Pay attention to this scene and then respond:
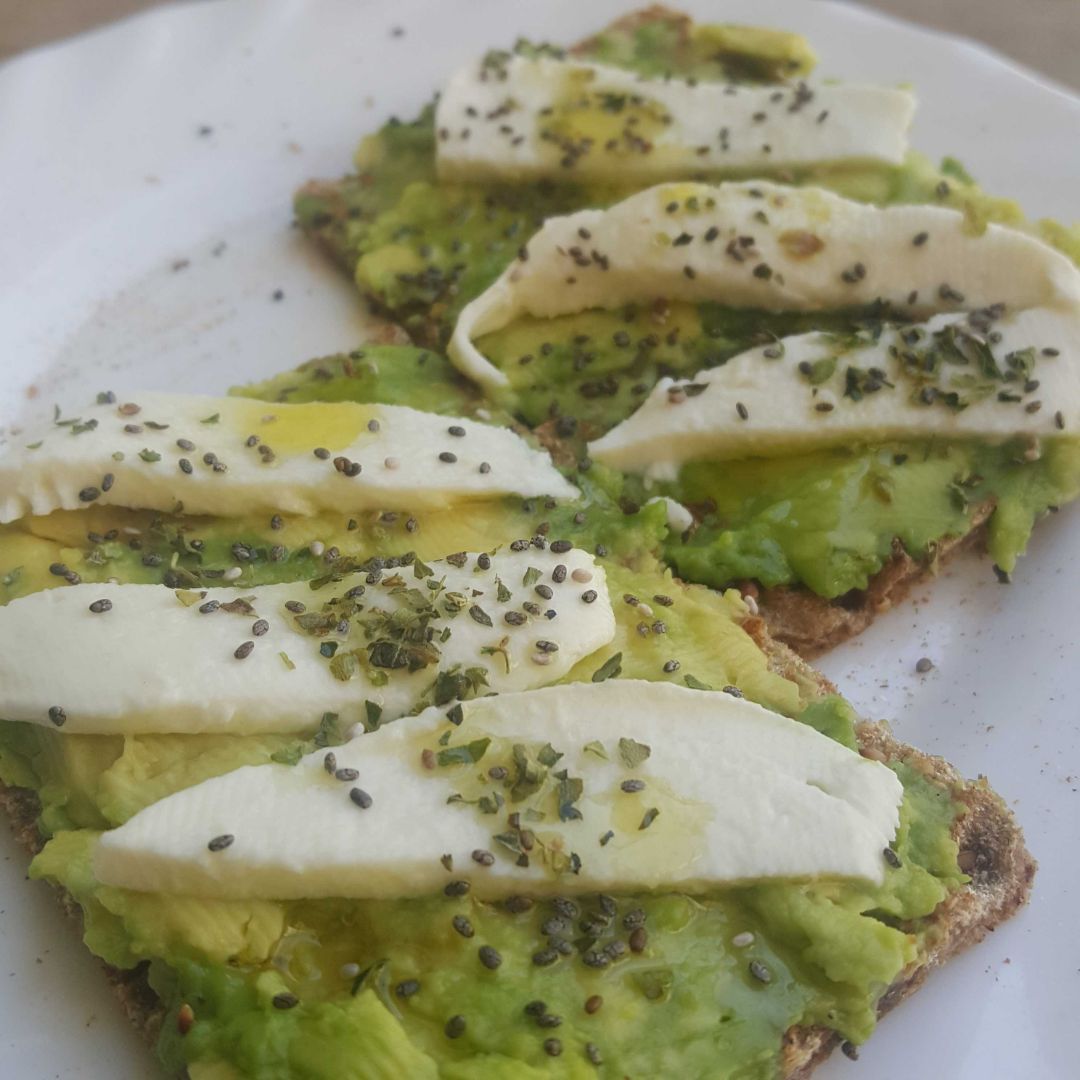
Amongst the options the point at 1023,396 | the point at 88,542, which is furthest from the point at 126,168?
the point at 1023,396

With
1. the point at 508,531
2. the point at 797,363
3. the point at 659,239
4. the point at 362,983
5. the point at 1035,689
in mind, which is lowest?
the point at 1035,689

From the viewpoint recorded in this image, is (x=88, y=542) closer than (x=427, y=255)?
Yes

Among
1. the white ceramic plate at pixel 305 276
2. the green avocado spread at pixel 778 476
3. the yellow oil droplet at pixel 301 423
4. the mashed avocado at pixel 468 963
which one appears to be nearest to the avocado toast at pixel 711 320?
the green avocado spread at pixel 778 476

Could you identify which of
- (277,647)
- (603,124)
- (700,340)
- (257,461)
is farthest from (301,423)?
(603,124)

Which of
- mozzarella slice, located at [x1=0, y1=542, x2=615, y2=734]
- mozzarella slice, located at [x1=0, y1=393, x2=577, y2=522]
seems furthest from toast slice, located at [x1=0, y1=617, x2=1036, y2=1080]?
mozzarella slice, located at [x1=0, y1=393, x2=577, y2=522]

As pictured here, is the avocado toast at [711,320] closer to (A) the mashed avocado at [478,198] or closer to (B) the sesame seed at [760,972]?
(A) the mashed avocado at [478,198]

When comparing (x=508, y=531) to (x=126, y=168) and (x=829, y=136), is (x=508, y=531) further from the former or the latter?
(x=126, y=168)
